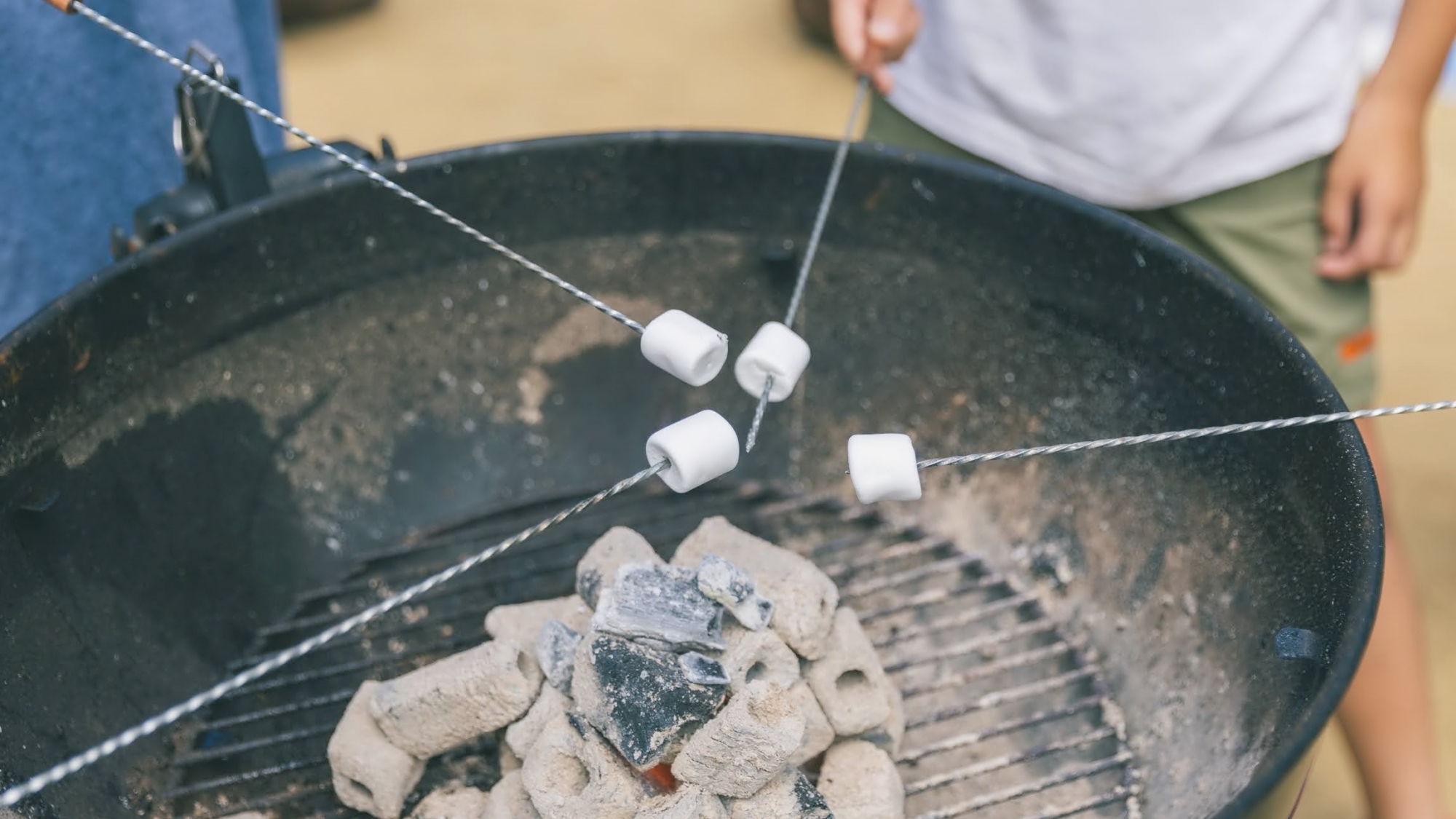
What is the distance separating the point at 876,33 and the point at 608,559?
2.36ft

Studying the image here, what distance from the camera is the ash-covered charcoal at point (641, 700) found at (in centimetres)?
101

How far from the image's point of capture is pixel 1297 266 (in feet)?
4.86

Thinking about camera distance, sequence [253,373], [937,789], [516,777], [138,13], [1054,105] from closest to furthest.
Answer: [516,777], [937,789], [253,373], [1054,105], [138,13]

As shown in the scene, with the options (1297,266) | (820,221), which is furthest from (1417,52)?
(820,221)

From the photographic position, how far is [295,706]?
1.25m

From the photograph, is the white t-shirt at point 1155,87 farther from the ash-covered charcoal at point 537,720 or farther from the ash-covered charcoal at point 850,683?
the ash-covered charcoal at point 537,720

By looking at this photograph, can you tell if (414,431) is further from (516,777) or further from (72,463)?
(516,777)

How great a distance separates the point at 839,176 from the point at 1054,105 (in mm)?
304

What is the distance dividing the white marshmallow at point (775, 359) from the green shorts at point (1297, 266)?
748 millimetres

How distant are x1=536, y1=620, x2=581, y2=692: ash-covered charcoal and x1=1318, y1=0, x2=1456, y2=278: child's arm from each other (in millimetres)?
1087

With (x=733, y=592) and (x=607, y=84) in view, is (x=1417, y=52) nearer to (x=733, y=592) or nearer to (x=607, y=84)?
(x=733, y=592)

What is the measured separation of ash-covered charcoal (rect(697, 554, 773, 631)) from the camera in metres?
1.09

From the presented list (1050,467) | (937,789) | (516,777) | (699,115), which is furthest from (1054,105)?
(699,115)

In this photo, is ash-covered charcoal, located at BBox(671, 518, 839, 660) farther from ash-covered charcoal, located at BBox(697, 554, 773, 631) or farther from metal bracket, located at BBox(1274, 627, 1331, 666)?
metal bracket, located at BBox(1274, 627, 1331, 666)
